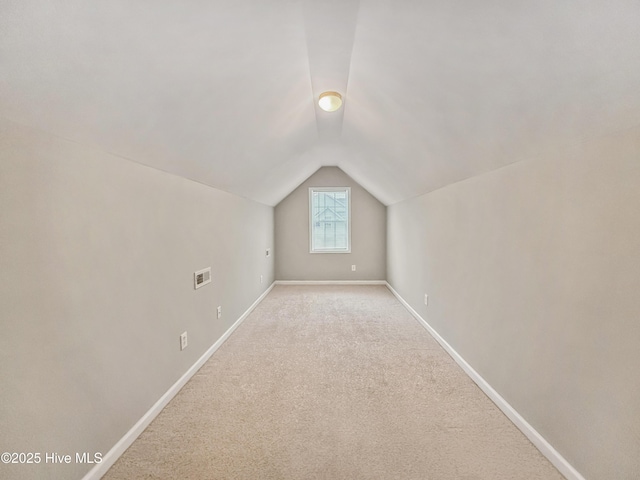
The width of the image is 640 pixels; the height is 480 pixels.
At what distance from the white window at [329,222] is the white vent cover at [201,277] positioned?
3319 millimetres

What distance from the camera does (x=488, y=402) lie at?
6.57 feet

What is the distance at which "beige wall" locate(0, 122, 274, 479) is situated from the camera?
1060mm

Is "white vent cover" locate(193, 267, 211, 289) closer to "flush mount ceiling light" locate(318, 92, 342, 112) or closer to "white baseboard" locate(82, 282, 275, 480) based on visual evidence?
"white baseboard" locate(82, 282, 275, 480)

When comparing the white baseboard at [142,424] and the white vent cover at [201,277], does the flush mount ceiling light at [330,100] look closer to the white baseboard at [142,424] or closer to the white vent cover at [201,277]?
the white vent cover at [201,277]

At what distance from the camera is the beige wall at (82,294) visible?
3.48 ft

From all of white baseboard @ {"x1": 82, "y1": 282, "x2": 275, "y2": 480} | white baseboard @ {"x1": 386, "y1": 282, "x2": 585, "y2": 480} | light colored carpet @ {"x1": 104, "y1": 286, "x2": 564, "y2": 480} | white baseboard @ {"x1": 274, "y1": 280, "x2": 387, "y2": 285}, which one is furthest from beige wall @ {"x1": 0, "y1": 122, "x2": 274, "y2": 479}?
white baseboard @ {"x1": 274, "y1": 280, "x2": 387, "y2": 285}

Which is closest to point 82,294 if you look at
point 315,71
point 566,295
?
point 315,71

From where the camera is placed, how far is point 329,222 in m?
6.00

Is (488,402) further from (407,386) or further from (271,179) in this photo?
(271,179)

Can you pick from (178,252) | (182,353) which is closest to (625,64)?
(178,252)

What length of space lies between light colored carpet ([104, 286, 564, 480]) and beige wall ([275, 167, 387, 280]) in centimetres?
289

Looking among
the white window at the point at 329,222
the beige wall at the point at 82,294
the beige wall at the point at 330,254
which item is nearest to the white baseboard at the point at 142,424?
the beige wall at the point at 82,294

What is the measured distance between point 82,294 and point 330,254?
4781 mm

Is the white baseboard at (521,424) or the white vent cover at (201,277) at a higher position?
the white vent cover at (201,277)
